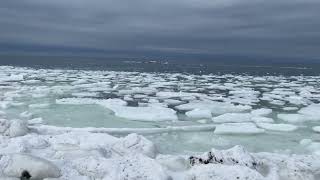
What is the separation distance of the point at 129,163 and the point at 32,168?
48.6 inches

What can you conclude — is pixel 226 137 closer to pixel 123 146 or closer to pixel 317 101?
pixel 123 146

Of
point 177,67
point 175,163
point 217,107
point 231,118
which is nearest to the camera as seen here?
point 175,163

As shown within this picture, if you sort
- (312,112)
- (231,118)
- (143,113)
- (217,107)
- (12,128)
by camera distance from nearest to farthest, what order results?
(12,128) → (231,118) → (143,113) → (312,112) → (217,107)

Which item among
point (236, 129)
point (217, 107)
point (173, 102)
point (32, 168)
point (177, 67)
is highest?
point (32, 168)

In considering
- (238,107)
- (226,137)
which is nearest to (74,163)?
(226,137)

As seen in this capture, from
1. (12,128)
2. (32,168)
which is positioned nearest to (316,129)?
(12,128)

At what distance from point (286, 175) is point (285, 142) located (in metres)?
2.71

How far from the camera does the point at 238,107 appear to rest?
13086mm

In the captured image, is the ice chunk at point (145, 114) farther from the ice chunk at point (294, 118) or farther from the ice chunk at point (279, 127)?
the ice chunk at point (294, 118)

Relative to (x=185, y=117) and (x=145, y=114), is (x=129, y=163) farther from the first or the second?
(x=185, y=117)

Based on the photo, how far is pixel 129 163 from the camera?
18.5 feet

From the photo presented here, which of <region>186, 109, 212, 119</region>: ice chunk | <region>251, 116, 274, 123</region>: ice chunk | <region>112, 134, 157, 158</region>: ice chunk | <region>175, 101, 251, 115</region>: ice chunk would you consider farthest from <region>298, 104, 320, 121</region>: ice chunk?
<region>112, 134, 157, 158</region>: ice chunk

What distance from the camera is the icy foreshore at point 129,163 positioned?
5312 millimetres

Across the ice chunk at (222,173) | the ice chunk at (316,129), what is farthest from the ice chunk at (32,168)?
the ice chunk at (316,129)
